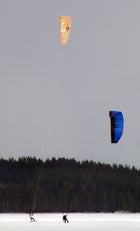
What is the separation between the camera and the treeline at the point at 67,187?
10231cm

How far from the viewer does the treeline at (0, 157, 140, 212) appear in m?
102

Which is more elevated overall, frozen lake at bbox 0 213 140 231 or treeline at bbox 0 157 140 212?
frozen lake at bbox 0 213 140 231

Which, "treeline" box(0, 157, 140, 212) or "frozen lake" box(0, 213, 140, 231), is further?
"treeline" box(0, 157, 140, 212)

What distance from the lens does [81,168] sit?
373 feet

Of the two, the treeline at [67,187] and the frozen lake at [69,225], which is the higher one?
the frozen lake at [69,225]

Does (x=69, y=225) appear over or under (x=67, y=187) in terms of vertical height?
over

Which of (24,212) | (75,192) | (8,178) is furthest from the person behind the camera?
(8,178)

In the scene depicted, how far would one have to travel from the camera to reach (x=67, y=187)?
105 metres

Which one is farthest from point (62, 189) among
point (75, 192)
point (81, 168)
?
point (81, 168)

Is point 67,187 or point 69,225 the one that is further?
point 67,187

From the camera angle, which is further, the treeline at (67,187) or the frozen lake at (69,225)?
the treeline at (67,187)

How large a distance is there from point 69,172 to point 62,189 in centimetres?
816

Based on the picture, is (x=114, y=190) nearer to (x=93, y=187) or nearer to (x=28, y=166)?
(x=93, y=187)

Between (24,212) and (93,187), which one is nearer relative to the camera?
(24,212)
